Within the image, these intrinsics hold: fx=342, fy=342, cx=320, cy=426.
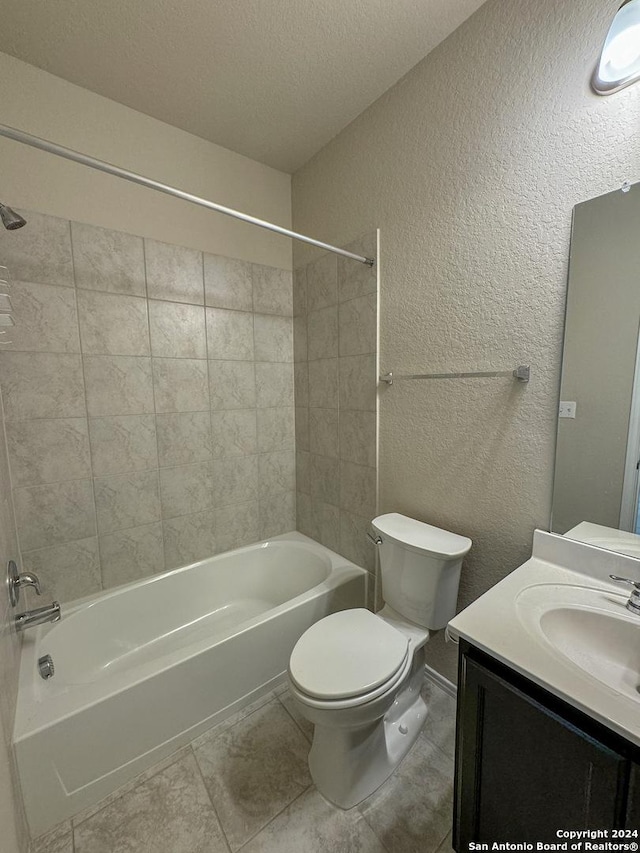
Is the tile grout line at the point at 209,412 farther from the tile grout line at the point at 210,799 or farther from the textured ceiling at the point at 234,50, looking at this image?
the tile grout line at the point at 210,799

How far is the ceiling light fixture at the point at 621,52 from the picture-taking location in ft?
2.78

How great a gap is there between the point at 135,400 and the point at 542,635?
1792 mm

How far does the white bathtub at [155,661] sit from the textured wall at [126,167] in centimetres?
177

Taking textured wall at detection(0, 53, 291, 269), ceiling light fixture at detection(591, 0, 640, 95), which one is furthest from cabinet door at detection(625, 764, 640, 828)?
textured wall at detection(0, 53, 291, 269)

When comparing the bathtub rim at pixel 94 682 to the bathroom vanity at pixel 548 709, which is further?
the bathtub rim at pixel 94 682

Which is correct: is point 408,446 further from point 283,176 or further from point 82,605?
point 283,176

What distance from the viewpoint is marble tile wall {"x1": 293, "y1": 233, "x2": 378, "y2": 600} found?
1.71m

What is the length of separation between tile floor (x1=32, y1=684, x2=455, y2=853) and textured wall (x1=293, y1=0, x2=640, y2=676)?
0.46 meters

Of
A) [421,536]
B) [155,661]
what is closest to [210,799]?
[155,661]

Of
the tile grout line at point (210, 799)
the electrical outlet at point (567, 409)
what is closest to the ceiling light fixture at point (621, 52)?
the electrical outlet at point (567, 409)

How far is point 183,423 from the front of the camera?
72.3 inches

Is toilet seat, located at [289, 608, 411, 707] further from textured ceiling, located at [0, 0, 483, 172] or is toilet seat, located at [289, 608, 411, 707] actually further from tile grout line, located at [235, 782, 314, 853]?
textured ceiling, located at [0, 0, 483, 172]

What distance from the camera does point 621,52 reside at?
2.89 feet

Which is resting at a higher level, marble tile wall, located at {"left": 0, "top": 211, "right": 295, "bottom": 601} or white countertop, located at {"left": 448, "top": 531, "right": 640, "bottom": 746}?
marble tile wall, located at {"left": 0, "top": 211, "right": 295, "bottom": 601}
